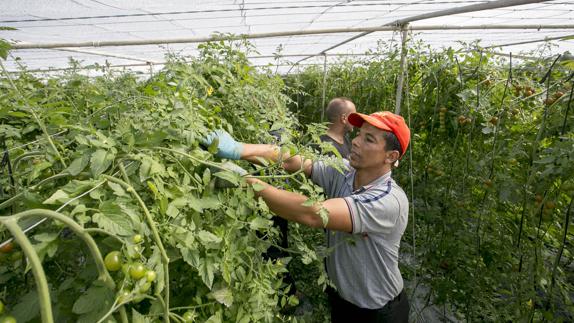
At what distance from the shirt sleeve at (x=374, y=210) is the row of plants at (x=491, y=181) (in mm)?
622

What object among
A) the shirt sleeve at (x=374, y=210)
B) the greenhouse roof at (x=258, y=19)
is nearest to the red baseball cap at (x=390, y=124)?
the shirt sleeve at (x=374, y=210)

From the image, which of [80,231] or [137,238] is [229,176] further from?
[80,231]

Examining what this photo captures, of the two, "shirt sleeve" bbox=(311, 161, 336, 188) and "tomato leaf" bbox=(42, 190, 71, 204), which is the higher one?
"tomato leaf" bbox=(42, 190, 71, 204)

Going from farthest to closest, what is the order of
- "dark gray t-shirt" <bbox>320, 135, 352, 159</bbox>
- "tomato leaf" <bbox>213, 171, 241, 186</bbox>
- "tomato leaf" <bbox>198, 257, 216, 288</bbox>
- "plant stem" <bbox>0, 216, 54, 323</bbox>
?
"dark gray t-shirt" <bbox>320, 135, 352, 159</bbox>
"tomato leaf" <bbox>213, 171, 241, 186</bbox>
"tomato leaf" <bbox>198, 257, 216, 288</bbox>
"plant stem" <bbox>0, 216, 54, 323</bbox>

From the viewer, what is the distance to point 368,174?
73.5 inches

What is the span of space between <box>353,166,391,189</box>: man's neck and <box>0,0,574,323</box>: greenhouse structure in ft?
0.04

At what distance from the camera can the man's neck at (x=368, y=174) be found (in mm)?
1838

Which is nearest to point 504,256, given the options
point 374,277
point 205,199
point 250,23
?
point 374,277

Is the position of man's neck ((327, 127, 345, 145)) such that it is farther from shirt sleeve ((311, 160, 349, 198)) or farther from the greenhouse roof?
shirt sleeve ((311, 160, 349, 198))

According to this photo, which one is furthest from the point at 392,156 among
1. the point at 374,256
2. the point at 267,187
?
the point at 267,187

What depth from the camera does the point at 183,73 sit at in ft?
3.66

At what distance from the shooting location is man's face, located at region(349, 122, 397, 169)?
178 centimetres

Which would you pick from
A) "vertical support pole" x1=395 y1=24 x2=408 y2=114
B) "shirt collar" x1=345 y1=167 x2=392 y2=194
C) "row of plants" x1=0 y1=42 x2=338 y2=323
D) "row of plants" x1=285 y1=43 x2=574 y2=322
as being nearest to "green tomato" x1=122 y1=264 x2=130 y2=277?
"row of plants" x1=0 y1=42 x2=338 y2=323

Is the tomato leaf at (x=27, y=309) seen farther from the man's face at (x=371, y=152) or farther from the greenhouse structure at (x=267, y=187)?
the man's face at (x=371, y=152)
